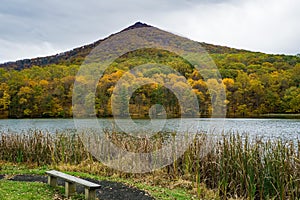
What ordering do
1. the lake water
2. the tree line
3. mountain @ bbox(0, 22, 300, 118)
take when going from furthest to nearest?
the tree line → mountain @ bbox(0, 22, 300, 118) → the lake water

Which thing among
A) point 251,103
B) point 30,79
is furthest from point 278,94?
point 30,79

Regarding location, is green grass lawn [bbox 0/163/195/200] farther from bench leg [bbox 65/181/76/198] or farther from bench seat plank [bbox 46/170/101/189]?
bench seat plank [bbox 46/170/101/189]

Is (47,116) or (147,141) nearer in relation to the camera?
(147,141)

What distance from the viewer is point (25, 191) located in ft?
15.9

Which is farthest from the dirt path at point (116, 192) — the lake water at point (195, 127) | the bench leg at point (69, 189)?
the lake water at point (195, 127)

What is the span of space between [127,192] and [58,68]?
2791 centimetres

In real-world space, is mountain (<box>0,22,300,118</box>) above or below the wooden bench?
above

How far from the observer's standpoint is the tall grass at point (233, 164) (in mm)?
4965

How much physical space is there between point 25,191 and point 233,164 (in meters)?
3.30

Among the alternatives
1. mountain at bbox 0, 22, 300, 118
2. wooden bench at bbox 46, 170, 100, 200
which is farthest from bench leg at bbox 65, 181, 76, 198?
mountain at bbox 0, 22, 300, 118

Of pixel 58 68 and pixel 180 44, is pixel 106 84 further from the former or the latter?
pixel 58 68

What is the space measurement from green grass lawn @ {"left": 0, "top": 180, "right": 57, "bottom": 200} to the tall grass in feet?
5.50

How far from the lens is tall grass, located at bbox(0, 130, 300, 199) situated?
4965 millimetres

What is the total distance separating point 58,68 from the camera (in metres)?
31.5
